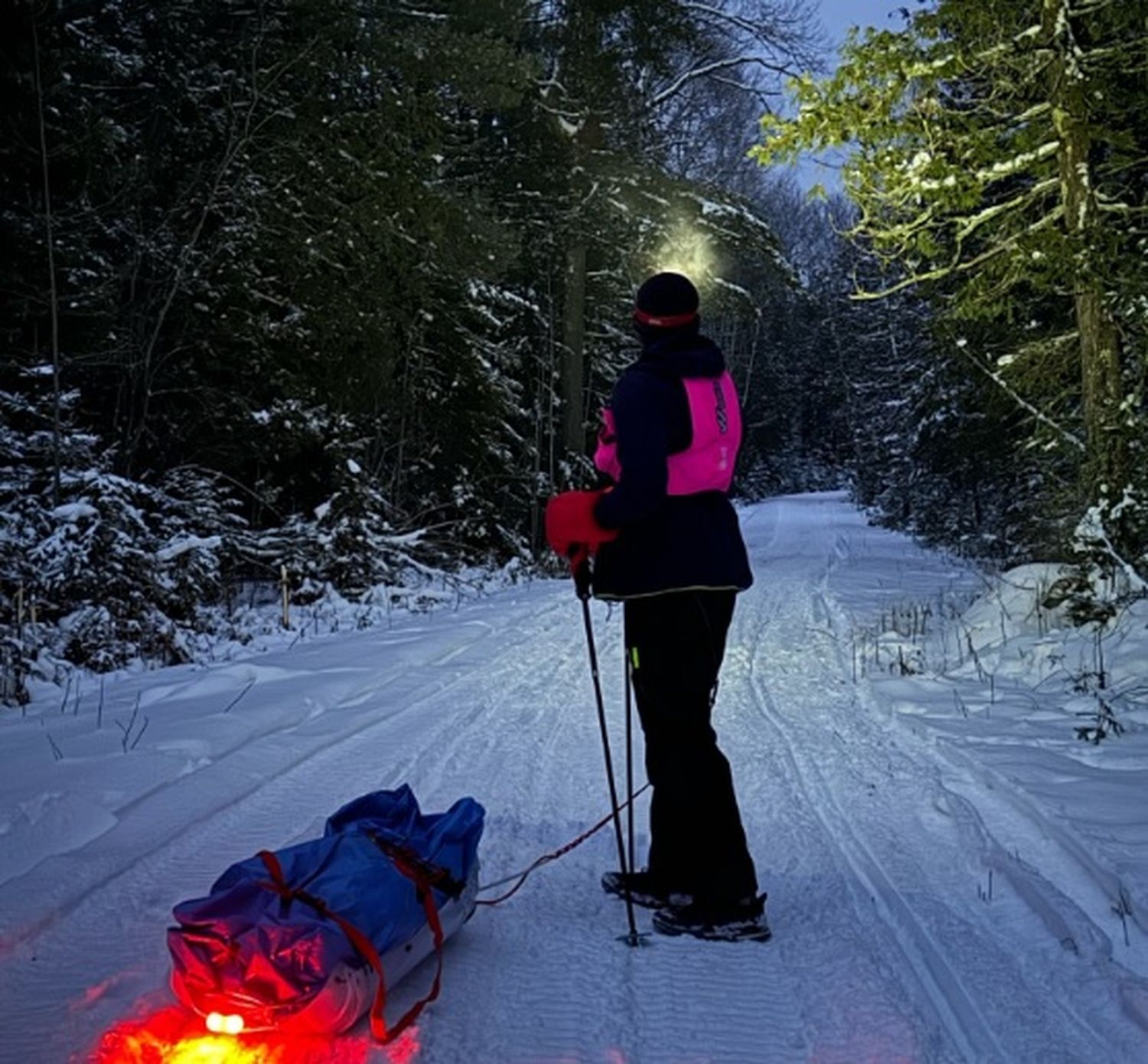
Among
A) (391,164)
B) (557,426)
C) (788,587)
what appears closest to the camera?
(391,164)

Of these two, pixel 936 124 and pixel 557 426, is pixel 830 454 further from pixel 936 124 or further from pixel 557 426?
pixel 936 124

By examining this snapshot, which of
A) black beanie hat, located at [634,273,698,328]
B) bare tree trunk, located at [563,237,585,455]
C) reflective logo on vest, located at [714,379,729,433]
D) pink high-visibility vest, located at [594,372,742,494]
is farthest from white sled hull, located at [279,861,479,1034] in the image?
bare tree trunk, located at [563,237,585,455]

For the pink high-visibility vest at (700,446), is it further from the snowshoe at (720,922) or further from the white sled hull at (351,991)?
the white sled hull at (351,991)

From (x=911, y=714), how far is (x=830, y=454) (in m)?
54.1

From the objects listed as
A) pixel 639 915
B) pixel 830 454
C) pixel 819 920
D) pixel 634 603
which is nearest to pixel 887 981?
pixel 819 920

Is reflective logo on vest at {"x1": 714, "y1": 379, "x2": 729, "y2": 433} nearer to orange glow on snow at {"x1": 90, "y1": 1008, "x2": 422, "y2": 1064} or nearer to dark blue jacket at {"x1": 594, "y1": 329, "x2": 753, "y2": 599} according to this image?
dark blue jacket at {"x1": 594, "y1": 329, "x2": 753, "y2": 599}

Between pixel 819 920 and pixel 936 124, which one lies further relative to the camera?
pixel 936 124

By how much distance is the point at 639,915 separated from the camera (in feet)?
10.6

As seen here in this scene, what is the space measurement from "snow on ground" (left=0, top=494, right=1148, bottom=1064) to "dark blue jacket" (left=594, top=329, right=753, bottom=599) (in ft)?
3.79

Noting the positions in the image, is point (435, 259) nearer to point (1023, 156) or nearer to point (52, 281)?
point (52, 281)

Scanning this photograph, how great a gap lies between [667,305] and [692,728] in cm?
142

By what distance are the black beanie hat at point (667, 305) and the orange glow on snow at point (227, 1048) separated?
2271 millimetres

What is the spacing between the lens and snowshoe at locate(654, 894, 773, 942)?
9.84ft

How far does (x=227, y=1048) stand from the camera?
2.29 metres
